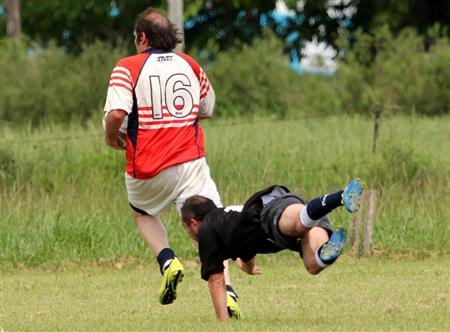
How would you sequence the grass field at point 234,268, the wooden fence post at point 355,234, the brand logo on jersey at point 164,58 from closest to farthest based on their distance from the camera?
the brand logo on jersey at point 164,58 → the grass field at point 234,268 → the wooden fence post at point 355,234

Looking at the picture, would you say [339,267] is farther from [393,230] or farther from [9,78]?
[9,78]

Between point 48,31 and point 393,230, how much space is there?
80.1ft

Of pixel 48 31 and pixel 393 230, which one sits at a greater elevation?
pixel 48 31

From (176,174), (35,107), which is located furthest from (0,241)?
(35,107)

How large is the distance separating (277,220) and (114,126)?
1.45 metres

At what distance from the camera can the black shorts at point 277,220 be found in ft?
29.8

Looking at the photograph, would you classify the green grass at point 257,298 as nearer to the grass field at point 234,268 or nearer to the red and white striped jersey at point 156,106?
the grass field at point 234,268

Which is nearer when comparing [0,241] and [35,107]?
[0,241]

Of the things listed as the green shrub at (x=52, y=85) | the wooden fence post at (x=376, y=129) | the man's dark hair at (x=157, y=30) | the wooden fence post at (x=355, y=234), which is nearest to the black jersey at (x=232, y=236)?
the man's dark hair at (x=157, y=30)

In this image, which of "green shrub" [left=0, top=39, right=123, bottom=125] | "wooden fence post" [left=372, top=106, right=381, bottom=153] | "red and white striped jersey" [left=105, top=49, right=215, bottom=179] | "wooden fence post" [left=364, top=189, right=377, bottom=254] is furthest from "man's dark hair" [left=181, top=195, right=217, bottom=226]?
"green shrub" [left=0, top=39, right=123, bottom=125]

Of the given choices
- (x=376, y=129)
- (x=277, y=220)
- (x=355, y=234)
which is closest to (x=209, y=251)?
(x=277, y=220)

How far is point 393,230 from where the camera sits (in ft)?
48.4

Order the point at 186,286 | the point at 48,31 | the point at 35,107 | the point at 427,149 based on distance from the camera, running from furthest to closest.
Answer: the point at 48,31, the point at 35,107, the point at 427,149, the point at 186,286

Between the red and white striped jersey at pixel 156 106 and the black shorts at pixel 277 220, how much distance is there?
3.32ft
